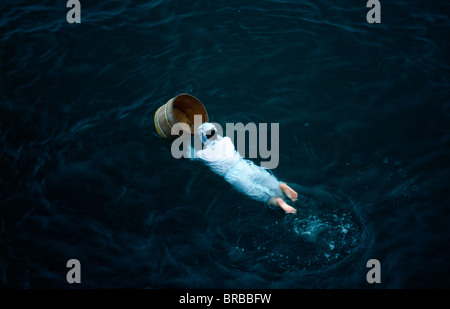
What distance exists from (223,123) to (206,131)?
147 centimetres

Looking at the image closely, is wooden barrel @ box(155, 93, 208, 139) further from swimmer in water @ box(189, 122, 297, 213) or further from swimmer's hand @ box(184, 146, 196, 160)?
swimmer in water @ box(189, 122, 297, 213)

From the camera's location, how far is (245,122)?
7.28 m

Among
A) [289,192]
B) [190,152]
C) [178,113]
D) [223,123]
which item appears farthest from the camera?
[223,123]

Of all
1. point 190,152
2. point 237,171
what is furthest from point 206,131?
point 237,171

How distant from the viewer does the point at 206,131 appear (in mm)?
5863

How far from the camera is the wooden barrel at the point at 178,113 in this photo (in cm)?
599

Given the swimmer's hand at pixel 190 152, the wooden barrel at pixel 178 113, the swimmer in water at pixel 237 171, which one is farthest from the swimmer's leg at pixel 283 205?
the wooden barrel at pixel 178 113

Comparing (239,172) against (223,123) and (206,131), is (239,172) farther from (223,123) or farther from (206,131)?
(223,123)

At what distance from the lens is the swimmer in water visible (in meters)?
5.91

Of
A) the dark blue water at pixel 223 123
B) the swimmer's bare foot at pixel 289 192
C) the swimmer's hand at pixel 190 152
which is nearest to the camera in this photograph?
the dark blue water at pixel 223 123

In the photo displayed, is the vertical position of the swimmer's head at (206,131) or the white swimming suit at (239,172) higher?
the swimmer's head at (206,131)

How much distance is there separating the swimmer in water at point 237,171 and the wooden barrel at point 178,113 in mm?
557

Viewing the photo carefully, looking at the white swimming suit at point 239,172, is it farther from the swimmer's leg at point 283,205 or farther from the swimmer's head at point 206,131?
the swimmer's leg at point 283,205
